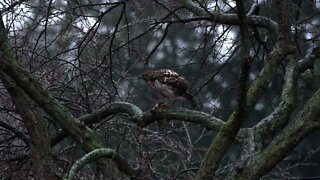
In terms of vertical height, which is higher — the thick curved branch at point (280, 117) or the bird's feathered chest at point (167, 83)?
the bird's feathered chest at point (167, 83)

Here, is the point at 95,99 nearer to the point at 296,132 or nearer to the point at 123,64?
the point at 123,64

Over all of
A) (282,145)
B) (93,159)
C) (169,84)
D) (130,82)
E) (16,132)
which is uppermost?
(130,82)

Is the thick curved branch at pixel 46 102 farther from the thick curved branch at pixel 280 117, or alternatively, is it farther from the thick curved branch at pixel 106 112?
the thick curved branch at pixel 280 117

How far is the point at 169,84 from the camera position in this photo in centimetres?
780

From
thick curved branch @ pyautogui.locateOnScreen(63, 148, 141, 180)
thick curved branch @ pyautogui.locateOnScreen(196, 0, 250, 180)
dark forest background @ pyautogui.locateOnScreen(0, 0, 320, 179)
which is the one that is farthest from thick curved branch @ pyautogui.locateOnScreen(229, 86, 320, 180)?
thick curved branch @ pyautogui.locateOnScreen(63, 148, 141, 180)

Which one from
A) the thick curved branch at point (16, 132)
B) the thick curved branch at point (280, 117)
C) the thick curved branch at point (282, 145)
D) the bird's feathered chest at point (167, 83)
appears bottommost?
the thick curved branch at point (282, 145)

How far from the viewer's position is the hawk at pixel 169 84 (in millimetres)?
7777

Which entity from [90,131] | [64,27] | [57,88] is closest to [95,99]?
[57,88]

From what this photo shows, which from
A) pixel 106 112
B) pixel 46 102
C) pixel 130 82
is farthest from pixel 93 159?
pixel 130 82

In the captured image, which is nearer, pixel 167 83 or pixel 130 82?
pixel 167 83

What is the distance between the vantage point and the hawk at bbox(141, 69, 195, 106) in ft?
25.5

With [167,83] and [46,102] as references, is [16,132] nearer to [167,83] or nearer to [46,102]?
[46,102]

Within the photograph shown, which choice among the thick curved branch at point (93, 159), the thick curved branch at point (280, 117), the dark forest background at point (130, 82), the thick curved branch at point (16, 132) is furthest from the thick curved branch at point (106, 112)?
the thick curved branch at point (280, 117)

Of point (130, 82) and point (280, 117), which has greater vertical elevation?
point (130, 82)
